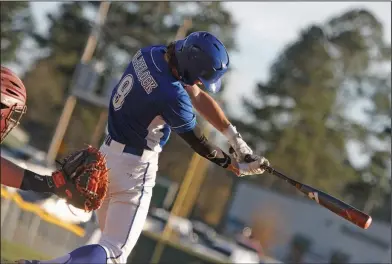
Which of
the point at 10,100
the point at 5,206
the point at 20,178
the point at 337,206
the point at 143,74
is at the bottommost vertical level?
the point at 5,206

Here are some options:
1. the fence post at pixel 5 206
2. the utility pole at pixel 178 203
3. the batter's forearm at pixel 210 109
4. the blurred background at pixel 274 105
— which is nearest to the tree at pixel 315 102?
the blurred background at pixel 274 105

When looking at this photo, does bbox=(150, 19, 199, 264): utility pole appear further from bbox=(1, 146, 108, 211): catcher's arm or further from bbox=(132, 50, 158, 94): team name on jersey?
bbox=(1, 146, 108, 211): catcher's arm

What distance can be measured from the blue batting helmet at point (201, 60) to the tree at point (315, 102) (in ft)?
120

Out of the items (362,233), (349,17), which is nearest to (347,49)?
(349,17)

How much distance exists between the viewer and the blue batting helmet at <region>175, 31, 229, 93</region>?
16.7ft

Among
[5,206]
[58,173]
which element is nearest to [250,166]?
[58,173]

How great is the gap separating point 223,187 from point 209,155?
41.2 metres

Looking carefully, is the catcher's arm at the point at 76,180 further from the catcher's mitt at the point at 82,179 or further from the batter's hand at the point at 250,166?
the batter's hand at the point at 250,166

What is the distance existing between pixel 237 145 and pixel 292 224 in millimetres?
31403

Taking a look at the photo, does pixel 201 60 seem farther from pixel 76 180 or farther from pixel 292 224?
pixel 292 224

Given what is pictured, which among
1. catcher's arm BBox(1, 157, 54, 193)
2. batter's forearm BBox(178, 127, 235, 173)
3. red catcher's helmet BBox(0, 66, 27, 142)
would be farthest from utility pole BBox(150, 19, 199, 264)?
red catcher's helmet BBox(0, 66, 27, 142)

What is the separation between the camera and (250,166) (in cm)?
529

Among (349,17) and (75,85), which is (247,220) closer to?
(349,17)

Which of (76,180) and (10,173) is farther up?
(76,180)
